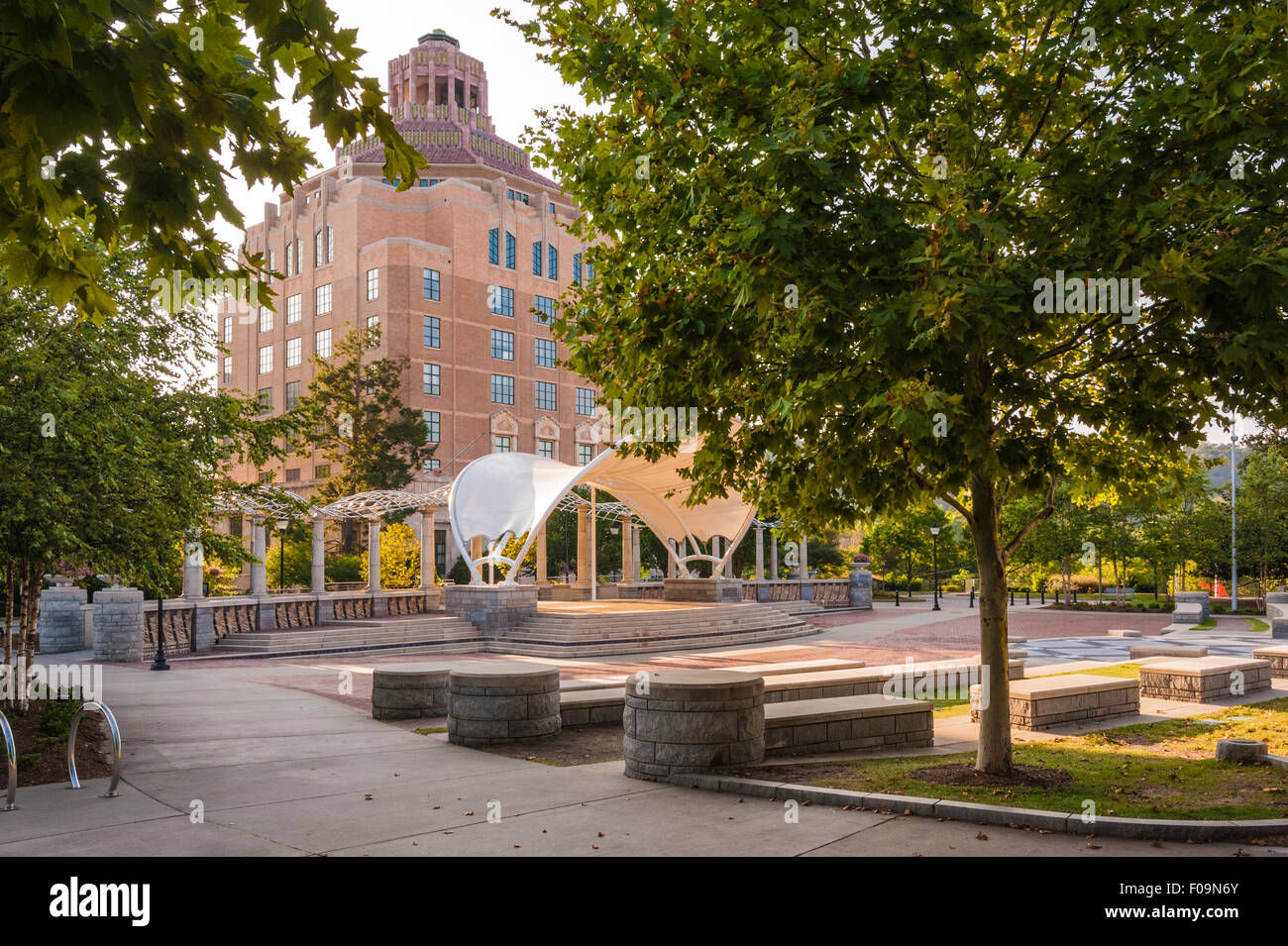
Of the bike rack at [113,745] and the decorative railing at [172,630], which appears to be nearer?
the bike rack at [113,745]

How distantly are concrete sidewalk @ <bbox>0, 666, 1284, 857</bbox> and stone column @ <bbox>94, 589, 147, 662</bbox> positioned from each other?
14.1m

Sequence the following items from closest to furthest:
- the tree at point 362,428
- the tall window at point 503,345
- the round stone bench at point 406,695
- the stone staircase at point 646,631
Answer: the round stone bench at point 406,695, the stone staircase at point 646,631, the tree at point 362,428, the tall window at point 503,345

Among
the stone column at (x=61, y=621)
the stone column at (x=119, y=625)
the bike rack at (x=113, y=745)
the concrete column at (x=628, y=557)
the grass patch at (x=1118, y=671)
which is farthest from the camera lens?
the concrete column at (x=628, y=557)

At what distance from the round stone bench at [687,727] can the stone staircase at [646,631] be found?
18.3 m

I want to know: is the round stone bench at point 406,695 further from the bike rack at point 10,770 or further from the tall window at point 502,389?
the tall window at point 502,389

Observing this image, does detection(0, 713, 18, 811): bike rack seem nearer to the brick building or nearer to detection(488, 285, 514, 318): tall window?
the brick building

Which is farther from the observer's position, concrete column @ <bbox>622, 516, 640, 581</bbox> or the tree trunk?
concrete column @ <bbox>622, 516, 640, 581</bbox>

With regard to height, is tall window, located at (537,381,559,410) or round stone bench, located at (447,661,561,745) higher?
tall window, located at (537,381,559,410)

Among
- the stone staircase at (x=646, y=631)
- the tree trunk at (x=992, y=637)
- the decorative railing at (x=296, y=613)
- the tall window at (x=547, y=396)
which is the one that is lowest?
the stone staircase at (x=646, y=631)

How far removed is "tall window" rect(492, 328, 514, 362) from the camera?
73.1 meters

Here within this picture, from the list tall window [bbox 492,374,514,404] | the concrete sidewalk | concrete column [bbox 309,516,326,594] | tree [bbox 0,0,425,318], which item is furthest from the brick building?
tree [bbox 0,0,425,318]

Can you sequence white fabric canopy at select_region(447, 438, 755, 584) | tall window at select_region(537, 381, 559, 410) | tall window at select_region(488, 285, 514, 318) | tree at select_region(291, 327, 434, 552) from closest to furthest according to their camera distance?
white fabric canopy at select_region(447, 438, 755, 584) → tree at select_region(291, 327, 434, 552) → tall window at select_region(488, 285, 514, 318) → tall window at select_region(537, 381, 559, 410)

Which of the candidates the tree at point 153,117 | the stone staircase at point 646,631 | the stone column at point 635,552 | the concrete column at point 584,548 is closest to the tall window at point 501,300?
Answer: the stone column at point 635,552

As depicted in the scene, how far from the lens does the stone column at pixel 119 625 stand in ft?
80.4
